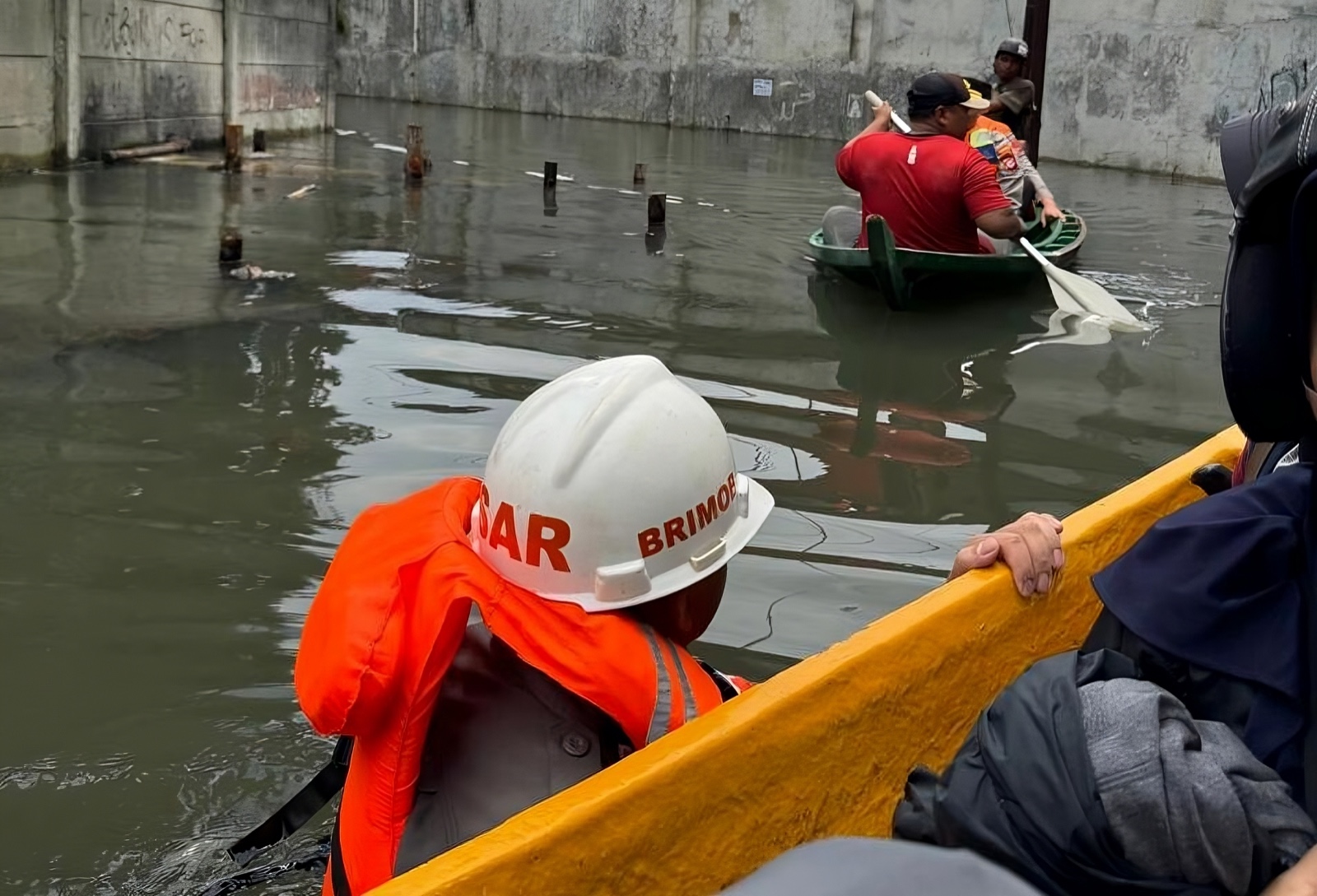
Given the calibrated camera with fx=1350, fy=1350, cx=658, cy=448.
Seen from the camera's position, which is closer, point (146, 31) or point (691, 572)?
point (691, 572)

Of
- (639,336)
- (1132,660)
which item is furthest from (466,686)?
(639,336)

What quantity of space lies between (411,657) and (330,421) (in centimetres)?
401

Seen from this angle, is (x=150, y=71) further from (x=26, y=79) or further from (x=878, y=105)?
(x=878, y=105)

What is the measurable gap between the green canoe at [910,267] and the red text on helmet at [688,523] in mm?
6124

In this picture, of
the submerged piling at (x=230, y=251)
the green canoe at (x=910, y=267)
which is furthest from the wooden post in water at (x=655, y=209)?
the submerged piling at (x=230, y=251)

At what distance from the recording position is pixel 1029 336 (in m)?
8.38

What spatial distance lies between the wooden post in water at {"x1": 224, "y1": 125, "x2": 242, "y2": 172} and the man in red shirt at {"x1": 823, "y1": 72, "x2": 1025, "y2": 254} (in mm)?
7707

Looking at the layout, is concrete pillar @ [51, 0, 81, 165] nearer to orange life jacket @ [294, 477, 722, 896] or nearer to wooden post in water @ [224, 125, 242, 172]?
wooden post in water @ [224, 125, 242, 172]

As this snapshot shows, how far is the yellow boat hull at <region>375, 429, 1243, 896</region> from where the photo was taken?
1.75 meters

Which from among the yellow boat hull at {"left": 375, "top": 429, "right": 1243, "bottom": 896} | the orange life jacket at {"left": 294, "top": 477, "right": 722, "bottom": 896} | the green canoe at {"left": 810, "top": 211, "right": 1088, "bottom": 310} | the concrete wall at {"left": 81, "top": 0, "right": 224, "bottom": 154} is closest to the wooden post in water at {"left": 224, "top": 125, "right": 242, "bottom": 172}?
the concrete wall at {"left": 81, "top": 0, "right": 224, "bottom": 154}

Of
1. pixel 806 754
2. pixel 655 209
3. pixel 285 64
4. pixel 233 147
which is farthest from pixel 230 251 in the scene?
pixel 285 64

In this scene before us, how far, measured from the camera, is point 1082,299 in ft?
28.7

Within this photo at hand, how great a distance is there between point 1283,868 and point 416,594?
114 cm

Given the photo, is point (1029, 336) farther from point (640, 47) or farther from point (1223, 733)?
point (640, 47)
